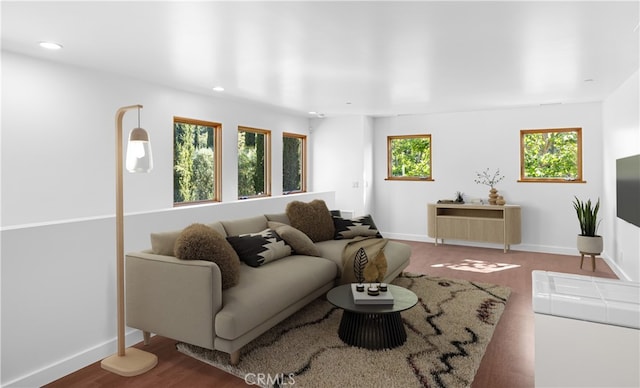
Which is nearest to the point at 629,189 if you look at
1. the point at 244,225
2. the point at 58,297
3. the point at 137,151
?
the point at 244,225

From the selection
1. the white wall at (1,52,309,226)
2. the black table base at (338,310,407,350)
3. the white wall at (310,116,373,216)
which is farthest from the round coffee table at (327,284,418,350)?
the white wall at (310,116,373,216)

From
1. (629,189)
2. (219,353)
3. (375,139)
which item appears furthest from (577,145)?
(219,353)

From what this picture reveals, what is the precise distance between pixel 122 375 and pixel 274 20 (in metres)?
2.57

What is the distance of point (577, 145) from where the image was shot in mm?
6273

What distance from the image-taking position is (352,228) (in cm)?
483

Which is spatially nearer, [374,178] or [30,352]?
[30,352]

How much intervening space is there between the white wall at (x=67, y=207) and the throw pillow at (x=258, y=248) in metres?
0.76

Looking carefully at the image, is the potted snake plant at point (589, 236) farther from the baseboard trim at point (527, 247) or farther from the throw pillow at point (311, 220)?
the throw pillow at point (311, 220)

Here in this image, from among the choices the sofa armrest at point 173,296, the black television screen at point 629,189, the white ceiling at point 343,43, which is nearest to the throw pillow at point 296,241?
the sofa armrest at point 173,296

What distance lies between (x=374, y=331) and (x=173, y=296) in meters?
1.47

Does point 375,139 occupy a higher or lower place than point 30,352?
higher

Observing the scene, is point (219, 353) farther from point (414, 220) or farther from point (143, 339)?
point (414, 220)

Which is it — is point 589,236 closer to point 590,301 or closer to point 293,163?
point 590,301

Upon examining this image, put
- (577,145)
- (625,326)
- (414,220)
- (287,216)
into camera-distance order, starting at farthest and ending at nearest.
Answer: (414,220)
(577,145)
(287,216)
(625,326)
